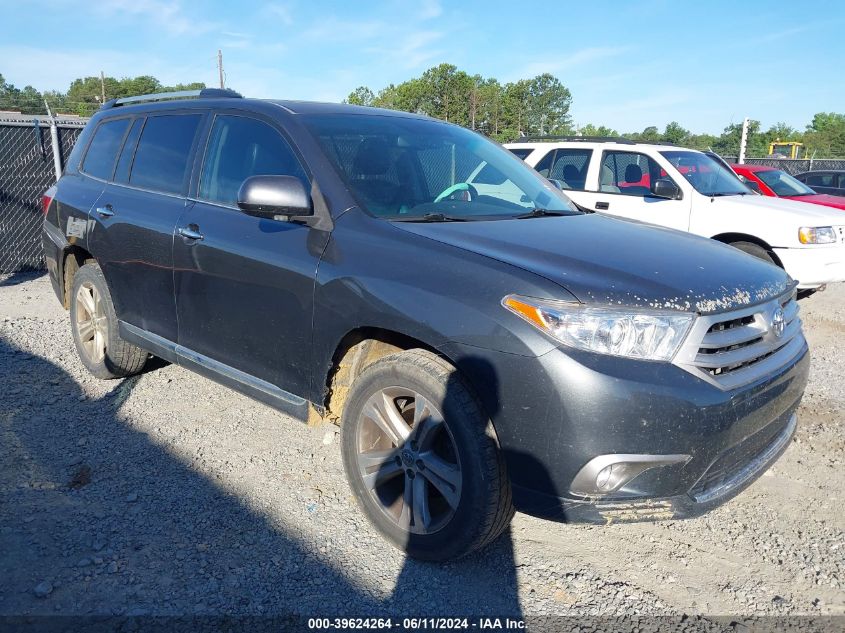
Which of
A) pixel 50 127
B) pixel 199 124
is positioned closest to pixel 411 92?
pixel 50 127

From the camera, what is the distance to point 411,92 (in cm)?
8312

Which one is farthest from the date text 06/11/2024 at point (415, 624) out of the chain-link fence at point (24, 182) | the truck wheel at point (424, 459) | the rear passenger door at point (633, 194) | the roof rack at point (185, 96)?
the chain-link fence at point (24, 182)

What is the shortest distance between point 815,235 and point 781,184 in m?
4.82

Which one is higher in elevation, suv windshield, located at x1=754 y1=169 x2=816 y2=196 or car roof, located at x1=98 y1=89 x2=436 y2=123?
car roof, located at x1=98 y1=89 x2=436 y2=123

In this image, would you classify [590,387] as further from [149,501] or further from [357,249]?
[149,501]

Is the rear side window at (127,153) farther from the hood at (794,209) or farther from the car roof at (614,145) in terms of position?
the hood at (794,209)

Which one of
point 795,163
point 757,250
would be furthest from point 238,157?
point 795,163

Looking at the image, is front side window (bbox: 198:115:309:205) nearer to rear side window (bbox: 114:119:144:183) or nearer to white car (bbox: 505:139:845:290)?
rear side window (bbox: 114:119:144:183)

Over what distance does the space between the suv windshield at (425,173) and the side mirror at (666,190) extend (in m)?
4.13

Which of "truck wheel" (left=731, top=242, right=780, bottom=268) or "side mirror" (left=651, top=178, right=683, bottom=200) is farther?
"side mirror" (left=651, top=178, right=683, bottom=200)

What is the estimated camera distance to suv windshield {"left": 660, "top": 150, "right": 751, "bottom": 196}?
812 centimetres

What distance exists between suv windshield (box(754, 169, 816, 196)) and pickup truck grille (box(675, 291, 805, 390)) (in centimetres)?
955

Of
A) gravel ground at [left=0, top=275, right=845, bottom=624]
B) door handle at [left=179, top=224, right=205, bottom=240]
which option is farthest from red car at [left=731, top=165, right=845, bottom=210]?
door handle at [left=179, top=224, right=205, bottom=240]

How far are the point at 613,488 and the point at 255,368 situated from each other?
6.03 feet
